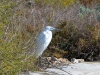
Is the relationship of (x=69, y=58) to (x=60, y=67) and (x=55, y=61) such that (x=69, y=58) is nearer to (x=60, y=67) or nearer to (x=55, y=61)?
(x=55, y=61)

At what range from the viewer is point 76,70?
7289mm

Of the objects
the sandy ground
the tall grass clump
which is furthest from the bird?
the tall grass clump

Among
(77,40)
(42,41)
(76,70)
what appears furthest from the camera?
(77,40)

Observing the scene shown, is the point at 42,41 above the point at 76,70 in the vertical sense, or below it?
above

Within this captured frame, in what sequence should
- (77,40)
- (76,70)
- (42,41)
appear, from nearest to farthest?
(76,70) < (42,41) < (77,40)

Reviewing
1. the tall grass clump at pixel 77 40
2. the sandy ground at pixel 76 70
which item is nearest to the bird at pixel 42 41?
the sandy ground at pixel 76 70

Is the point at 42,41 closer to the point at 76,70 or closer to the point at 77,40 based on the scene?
A: the point at 76,70

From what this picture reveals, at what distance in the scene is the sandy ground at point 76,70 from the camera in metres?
7.03

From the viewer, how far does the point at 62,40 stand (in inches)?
353

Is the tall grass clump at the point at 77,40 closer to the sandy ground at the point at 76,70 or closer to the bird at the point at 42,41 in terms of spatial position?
the sandy ground at the point at 76,70

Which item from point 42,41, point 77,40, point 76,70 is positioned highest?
point 42,41

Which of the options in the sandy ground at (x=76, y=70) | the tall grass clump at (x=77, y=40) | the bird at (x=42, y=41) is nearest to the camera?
the sandy ground at (x=76, y=70)

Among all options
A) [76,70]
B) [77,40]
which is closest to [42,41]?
[76,70]

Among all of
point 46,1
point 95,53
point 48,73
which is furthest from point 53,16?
point 46,1
